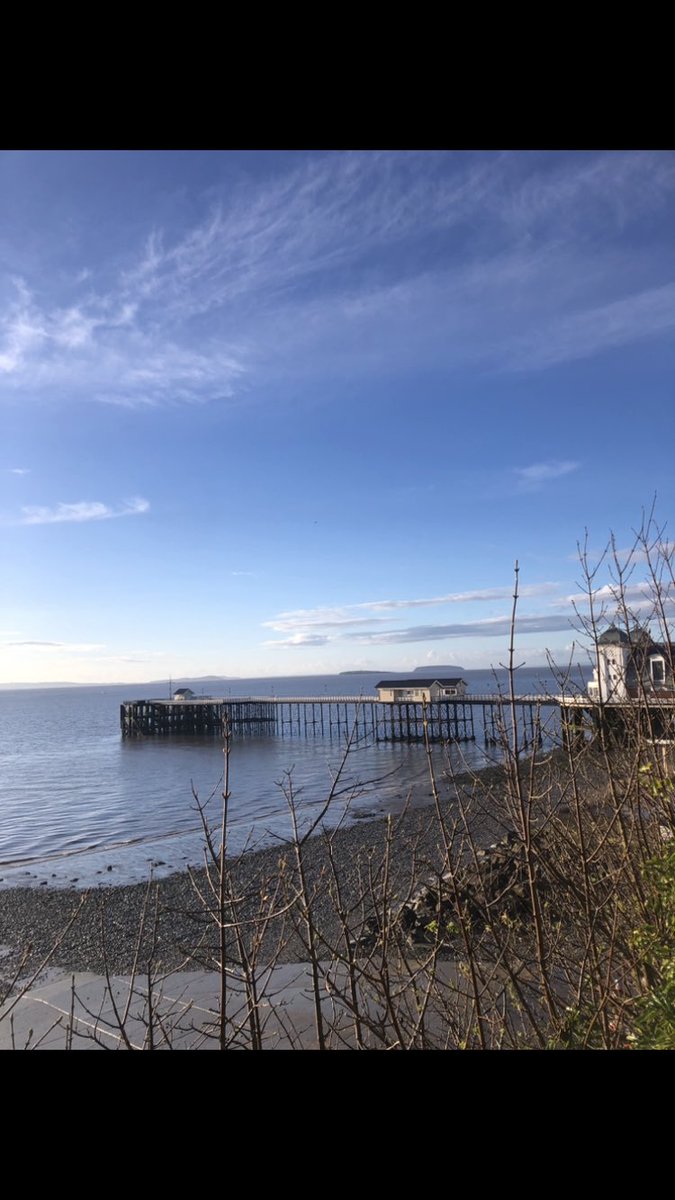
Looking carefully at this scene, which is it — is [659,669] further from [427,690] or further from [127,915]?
[427,690]

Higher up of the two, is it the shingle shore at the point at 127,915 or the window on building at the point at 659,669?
the window on building at the point at 659,669

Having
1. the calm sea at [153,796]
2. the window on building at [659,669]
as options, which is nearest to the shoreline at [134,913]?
the calm sea at [153,796]

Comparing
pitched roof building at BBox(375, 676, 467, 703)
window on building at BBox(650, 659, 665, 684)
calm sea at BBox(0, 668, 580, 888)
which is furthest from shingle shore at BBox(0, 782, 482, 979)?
pitched roof building at BBox(375, 676, 467, 703)

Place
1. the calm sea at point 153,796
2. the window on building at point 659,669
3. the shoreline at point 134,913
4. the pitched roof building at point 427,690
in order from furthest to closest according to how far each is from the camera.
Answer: the pitched roof building at point 427,690
the calm sea at point 153,796
the shoreline at point 134,913
the window on building at point 659,669

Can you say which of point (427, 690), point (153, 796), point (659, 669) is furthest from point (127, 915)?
point (427, 690)

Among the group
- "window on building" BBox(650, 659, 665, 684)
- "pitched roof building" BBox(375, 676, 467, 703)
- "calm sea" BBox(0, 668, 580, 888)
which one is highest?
"window on building" BBox(650, 659, 665, 684)

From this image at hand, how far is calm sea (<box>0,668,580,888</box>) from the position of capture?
11794 millimetres

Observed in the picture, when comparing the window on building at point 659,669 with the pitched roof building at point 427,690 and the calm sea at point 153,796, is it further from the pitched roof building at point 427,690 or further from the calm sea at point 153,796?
the pitched roof building at point 427,690

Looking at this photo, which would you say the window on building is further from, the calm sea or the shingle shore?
the shingle shore

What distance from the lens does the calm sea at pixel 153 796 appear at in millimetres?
11794
